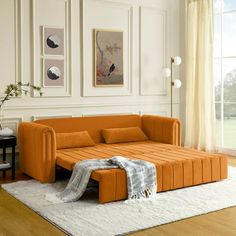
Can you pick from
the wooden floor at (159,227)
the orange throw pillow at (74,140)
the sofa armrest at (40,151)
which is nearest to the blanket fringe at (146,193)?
the wooden floor at (159,227)

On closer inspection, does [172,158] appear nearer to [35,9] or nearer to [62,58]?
[62,58]

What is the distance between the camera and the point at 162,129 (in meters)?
6.21

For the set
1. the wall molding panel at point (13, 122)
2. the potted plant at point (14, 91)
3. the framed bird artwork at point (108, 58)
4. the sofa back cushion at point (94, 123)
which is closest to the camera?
the potted plant at point (14, 91)

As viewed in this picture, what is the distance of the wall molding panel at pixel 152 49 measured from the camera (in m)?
7.04

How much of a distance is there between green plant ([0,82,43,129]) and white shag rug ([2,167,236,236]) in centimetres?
119

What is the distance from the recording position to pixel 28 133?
532 cm

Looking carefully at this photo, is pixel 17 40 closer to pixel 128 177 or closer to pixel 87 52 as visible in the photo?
pixel 87 52

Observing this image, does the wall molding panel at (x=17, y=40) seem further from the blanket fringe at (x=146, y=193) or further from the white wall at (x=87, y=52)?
the blanket fringe at (x=146, y=193)

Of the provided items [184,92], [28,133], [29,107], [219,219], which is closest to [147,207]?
[219,219]

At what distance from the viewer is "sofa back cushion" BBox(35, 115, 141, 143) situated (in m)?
5.85

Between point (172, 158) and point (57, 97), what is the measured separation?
206 cm

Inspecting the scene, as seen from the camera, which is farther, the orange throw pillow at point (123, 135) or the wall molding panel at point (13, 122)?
the orange throw pillow at point (123, 135)

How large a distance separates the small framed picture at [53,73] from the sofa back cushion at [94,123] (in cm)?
57

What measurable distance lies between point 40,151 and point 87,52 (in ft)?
6.56
